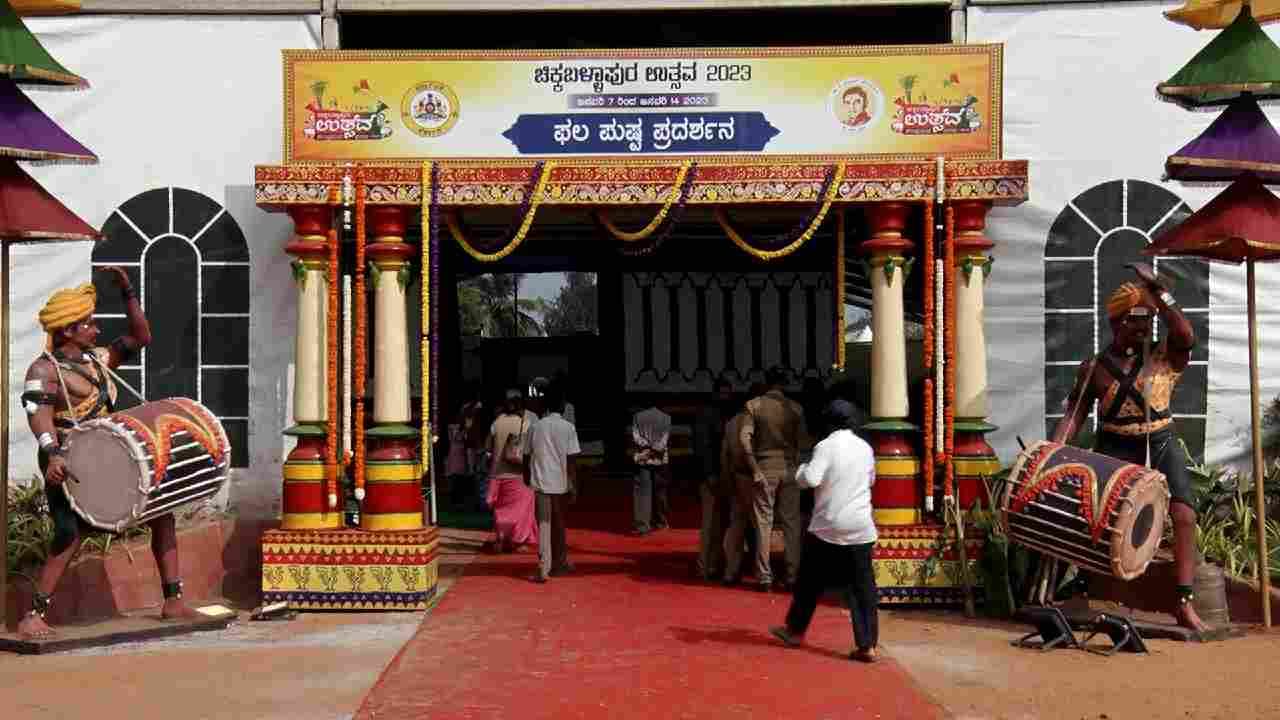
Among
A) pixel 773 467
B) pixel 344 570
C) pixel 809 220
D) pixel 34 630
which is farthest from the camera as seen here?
pixel 773 467

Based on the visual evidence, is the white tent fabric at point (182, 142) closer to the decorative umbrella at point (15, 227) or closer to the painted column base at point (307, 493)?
the painted column base at point (307, 493)

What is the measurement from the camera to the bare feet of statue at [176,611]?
872 centimetres

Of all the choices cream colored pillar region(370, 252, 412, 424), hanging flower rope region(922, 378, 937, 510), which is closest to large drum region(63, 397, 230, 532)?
cream colored pillar region(370, 252, 412, 424)

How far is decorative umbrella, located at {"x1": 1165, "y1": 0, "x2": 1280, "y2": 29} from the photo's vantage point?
28.9ft

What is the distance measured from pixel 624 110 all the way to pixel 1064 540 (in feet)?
13.9

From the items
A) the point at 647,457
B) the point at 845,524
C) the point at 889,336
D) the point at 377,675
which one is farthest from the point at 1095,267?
the point at 377,675

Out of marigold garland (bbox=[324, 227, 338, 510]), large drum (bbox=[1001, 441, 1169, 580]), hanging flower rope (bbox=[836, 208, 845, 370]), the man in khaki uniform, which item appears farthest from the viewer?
the man in khaki uniform

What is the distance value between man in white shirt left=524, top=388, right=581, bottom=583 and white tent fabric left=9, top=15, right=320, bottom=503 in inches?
83.1

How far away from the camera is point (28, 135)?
8430 millimetres

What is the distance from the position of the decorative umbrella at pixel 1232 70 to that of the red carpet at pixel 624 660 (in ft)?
13.8

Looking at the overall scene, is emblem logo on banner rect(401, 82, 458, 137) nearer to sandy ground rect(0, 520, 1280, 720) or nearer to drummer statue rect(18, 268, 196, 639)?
drummer statue rect(18, 268, 196, 639)

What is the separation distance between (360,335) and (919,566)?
4.27 meters

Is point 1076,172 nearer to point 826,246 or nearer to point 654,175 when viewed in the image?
point 654,175

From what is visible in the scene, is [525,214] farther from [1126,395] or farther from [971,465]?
[1126,395]
